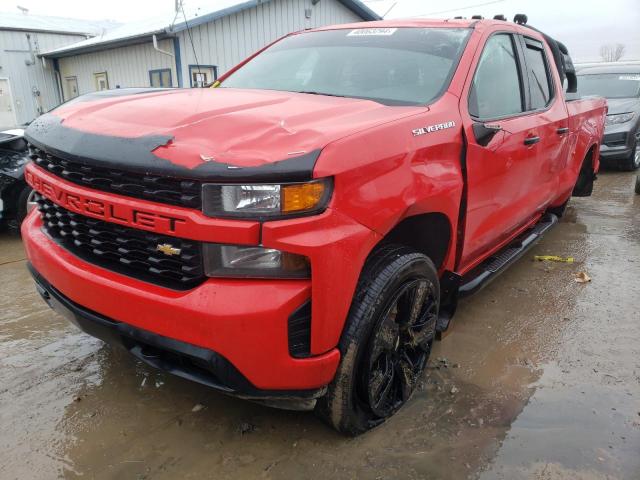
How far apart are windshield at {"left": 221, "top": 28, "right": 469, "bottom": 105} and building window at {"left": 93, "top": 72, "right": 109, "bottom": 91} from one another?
13174 millimetres

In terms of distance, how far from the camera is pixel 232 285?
177cm

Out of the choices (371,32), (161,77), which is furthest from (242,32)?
(371,32)

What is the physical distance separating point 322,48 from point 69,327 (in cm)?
243

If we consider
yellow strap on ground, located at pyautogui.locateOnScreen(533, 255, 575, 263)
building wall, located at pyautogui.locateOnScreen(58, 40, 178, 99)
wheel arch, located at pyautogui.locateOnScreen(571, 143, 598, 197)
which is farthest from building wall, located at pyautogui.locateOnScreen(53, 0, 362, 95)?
yellow strap on ground, located at pyautogui.locateOnScreen(533, 255, 575, 263)

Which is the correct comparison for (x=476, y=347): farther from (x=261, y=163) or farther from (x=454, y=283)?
(x=261, y=163)

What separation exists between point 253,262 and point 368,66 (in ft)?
5.57

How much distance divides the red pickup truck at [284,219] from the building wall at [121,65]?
35.7ft

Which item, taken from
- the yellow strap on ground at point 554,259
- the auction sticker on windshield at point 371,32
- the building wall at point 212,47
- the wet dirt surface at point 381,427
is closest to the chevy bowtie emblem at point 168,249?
the wet dirt surface at point 381,427

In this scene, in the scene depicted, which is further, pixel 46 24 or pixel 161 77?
pixel 46 24

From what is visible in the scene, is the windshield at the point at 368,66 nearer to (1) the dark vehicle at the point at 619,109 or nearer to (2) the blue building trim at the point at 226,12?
(1) the dark vehicle at the point at 619,109

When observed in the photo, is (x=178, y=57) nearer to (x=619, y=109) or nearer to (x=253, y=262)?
(x=619, y=109)

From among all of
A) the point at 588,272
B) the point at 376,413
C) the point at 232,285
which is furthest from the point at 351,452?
the point at 588,272

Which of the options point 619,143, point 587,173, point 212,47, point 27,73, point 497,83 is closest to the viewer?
point 497,83

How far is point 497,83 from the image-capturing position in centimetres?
313
